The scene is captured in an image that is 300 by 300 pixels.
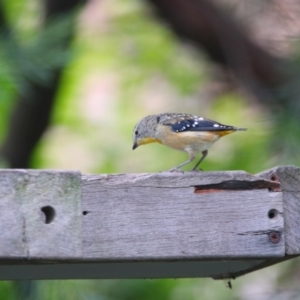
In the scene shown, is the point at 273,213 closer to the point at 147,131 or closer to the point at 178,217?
the point at 178,217

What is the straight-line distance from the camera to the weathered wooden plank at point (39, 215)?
2.79 m

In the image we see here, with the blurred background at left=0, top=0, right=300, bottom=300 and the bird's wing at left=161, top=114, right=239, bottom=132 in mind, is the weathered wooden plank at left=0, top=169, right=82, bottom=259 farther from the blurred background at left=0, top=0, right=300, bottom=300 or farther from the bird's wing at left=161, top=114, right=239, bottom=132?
the bird's wing at left=161, top=114, right=239, bottom=132

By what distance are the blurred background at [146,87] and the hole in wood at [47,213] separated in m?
1.75

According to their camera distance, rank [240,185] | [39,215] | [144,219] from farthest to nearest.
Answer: [240,185] → [144,219] → [39,215]

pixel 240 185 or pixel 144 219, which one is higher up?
pixel 240 185

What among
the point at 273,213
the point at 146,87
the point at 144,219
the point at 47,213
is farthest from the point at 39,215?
the point at 146,87

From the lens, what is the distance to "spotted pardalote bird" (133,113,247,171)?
15.4 feet

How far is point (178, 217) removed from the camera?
9.97ft

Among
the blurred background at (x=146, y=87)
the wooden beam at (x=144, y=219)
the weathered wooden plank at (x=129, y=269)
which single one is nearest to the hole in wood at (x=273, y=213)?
the wooden beam at (x=144, y=219)

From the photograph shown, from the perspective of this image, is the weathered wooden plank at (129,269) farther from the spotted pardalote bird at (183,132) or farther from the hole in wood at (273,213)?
the spotted pardalote bird at (183,132)

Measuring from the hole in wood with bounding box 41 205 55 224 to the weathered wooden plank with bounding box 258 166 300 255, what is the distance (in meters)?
0.91

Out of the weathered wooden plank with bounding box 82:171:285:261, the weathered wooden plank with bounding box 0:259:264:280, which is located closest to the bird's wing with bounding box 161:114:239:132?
the weathered wooden plank with bounding box 0:259:264:280

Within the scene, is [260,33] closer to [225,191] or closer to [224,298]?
[224,298]

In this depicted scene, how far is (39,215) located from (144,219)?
1.36ft
